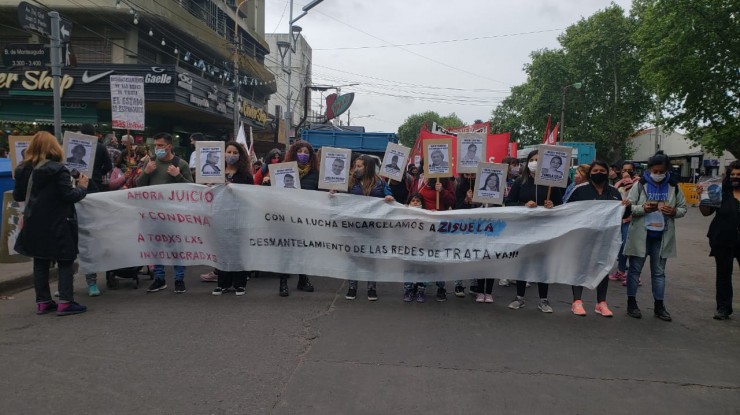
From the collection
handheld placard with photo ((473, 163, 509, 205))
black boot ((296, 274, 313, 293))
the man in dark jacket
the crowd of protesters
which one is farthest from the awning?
handheld placard with photo ((473, 163, 509, 205))

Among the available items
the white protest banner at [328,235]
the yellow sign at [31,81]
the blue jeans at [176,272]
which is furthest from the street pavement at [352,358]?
the yellow sign at [31,81]

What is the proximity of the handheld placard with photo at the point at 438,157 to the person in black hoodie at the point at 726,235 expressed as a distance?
3001 mm

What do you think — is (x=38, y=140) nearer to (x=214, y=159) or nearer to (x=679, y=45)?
(x=214, y=159)

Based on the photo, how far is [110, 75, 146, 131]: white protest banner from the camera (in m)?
8.31

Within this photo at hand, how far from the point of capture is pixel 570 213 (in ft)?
19.1

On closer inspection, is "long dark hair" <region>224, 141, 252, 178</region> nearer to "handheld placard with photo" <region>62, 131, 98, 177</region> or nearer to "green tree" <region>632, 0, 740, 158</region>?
"handheld placard with photo" <region>62, 131, 98, 177</region>

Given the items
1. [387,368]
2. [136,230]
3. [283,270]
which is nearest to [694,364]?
[387,368]

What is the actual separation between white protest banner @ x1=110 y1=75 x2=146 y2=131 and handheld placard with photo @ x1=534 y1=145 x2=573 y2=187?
20.4 feet

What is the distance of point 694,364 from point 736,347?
873mm

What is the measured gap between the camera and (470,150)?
6500mm

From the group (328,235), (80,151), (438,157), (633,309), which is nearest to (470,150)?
(438,157)

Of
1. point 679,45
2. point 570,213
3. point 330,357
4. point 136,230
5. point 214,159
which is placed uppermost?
point 679,45

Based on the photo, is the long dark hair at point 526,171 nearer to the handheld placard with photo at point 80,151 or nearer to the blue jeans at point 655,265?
the blue jeans at point 655,265

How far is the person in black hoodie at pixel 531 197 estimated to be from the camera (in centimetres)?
593
